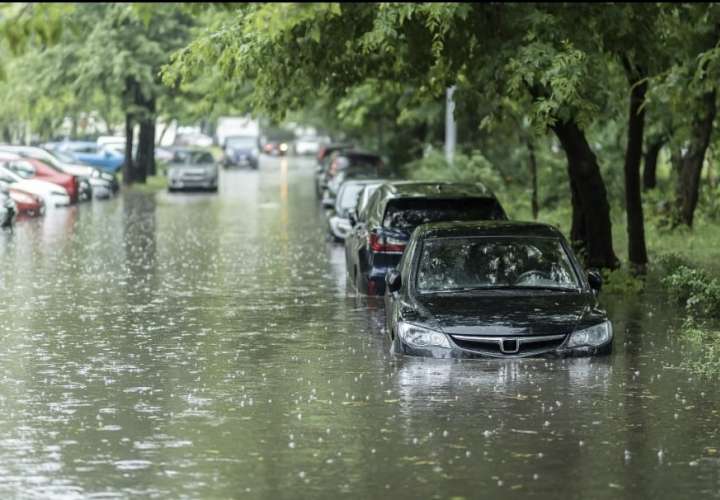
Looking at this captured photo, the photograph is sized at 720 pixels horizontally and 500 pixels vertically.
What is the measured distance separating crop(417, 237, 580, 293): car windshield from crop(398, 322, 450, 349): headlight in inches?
27.2

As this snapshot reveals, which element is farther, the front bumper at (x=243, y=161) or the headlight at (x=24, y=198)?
the front bumper at (x=243, y=161)

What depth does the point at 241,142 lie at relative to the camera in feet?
309

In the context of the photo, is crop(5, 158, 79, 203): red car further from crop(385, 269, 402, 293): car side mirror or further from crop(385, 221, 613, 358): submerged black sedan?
crop(385, 269, 402, 293): car side mirror

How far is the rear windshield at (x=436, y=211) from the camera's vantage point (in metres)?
21.2

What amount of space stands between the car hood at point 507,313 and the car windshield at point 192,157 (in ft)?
159

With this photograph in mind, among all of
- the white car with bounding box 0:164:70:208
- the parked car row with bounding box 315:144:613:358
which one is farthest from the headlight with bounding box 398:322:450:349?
the white car with bounding box 0:164:70:208

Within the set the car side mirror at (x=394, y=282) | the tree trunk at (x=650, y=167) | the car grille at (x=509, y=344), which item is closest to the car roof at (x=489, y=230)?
the car side mirror at (x=394, y=282)

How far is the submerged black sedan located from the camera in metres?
14.2

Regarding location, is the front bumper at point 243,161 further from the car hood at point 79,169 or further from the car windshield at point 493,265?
the car windshield at point 493,265

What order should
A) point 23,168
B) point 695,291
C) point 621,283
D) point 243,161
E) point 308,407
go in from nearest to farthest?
point 308,407 < point 695,291 < point 621,283 < point 23,168 < point 243,161

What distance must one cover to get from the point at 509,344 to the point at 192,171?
48.0 metres

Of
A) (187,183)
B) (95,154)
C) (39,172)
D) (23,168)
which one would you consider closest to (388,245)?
(23,168)

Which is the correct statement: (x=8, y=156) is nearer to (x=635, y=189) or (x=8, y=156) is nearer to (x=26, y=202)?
(x=26, y=202)

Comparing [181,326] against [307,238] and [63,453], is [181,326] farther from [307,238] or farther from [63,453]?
[307,238]
